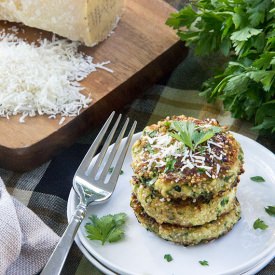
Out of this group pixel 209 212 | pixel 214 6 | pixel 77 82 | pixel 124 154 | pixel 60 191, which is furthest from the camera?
pixel 77 82

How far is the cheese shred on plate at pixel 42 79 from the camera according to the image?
276cm

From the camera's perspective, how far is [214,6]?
272cm

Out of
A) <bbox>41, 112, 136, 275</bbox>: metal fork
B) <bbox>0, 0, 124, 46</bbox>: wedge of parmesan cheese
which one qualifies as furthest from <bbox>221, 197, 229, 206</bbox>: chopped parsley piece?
<bbox>0, 0, 124, 46</bbox>: wedge of parmesan cheese

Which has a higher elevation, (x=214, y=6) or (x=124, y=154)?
(x=214, y=6)

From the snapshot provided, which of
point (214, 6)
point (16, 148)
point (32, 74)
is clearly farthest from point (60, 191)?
point (214, 6)

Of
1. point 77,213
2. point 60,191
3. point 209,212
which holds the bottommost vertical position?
point 60,191

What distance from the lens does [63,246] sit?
1.99m

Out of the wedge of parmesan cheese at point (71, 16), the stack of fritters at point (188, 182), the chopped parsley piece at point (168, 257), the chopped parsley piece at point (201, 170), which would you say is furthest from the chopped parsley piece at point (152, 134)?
the wedge of parmesan cheese at point (71, 16)

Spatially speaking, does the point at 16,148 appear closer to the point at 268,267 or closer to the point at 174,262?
the point at 174,262

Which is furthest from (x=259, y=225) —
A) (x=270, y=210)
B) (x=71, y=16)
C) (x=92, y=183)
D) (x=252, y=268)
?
(x=71, y=16)

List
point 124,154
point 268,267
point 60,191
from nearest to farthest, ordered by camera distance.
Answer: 1. point 268,267
2. point 124,154
3. point 60,191

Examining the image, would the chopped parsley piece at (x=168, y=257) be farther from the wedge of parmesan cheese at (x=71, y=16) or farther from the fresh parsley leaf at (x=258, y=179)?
the wedge of parmesan cheese at (x=71, y=16)

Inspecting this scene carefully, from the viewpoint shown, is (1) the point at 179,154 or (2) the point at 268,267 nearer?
(1) the point at 179,154

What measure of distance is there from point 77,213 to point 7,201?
1.01 ft
